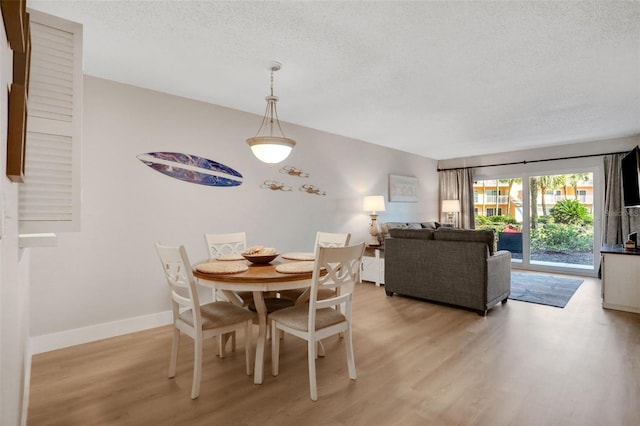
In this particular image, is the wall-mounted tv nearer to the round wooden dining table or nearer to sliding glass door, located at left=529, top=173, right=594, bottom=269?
sliding glass door, located at left=529, top=173, right=594, bottom=269

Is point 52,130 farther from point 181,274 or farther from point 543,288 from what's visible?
point 543,288

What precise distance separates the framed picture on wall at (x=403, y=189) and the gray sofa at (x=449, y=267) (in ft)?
6.76

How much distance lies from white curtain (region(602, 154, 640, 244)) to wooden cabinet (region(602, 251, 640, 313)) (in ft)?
6.84

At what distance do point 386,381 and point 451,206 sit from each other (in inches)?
218

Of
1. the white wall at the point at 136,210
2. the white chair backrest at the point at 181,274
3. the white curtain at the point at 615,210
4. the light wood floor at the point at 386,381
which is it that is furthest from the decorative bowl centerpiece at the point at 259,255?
the white curtain at the point at 615,210

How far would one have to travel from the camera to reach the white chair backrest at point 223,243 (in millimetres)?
3234

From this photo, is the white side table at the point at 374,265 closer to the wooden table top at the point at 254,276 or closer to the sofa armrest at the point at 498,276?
the sofa armrest at the point at 498,276

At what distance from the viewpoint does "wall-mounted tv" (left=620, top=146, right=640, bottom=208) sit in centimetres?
414

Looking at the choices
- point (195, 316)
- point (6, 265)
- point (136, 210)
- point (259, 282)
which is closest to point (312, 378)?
point (259, 282)

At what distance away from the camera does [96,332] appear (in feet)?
9.78

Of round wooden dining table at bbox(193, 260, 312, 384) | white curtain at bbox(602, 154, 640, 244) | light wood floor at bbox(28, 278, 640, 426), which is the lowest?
light wood floor at bbox(28, 278, 640, 426)

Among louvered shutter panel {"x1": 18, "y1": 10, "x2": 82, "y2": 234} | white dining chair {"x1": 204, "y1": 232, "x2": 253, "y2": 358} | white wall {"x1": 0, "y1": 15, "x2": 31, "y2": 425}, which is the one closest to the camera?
white wall {"x1": 0, "y1": 15, "x2": 31, "y2": 425}

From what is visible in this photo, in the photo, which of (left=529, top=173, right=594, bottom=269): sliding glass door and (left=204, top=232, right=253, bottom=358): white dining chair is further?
(left=529, top=173, right=594, bottom=269): sliding glass door

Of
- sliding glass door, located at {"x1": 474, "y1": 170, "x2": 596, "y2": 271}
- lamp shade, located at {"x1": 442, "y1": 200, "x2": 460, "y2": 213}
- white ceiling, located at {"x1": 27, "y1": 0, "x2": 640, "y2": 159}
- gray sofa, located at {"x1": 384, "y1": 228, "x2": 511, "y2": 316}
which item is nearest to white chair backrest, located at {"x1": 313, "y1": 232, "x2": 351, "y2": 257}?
gray sofa, located at {"x1": 384, "y1": 228, "x2": 511, "y2": 316}
